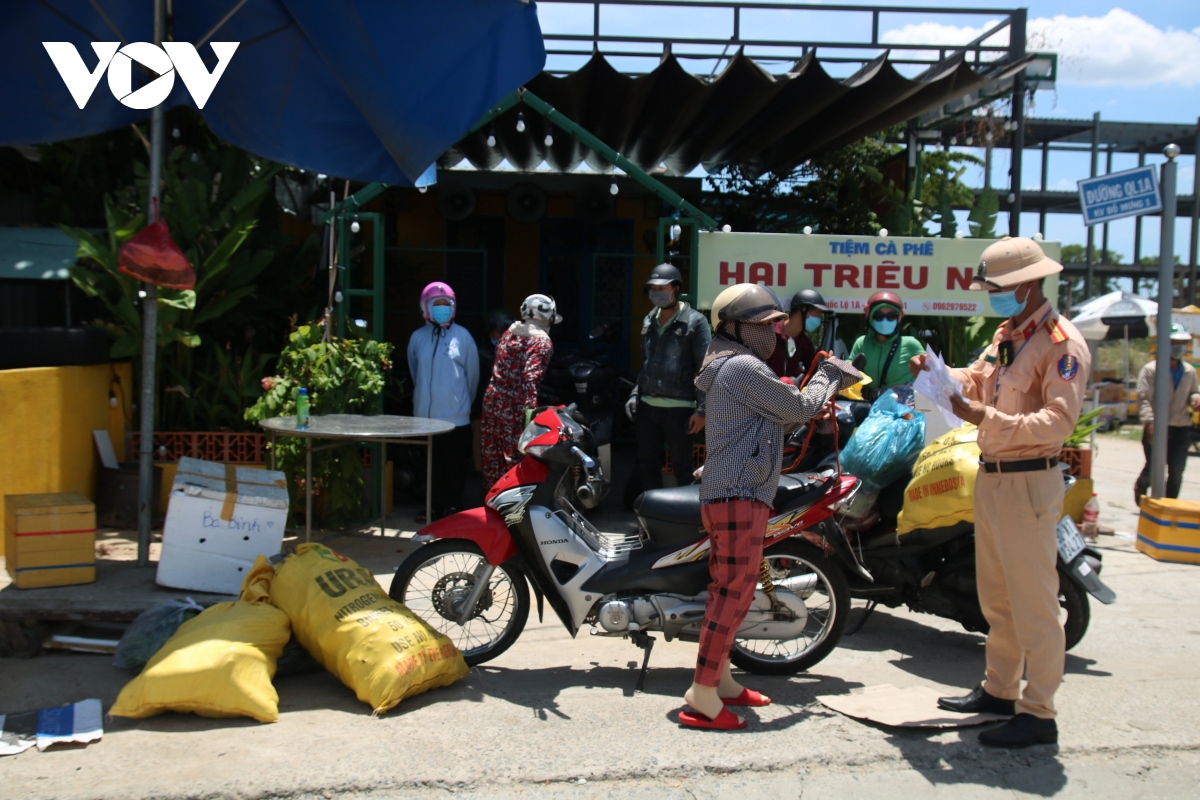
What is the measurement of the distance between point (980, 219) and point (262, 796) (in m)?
8.53

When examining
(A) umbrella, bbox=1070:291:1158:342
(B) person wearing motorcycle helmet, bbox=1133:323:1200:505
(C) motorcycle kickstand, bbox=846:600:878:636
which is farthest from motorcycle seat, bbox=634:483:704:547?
(A) umbrella, bbox=1070:291:1158:342

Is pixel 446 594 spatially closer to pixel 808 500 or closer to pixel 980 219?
pixel 808 500

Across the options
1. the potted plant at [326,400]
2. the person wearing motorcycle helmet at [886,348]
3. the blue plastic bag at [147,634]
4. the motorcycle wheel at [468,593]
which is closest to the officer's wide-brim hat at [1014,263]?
the motorcycle wheel at [468,593]

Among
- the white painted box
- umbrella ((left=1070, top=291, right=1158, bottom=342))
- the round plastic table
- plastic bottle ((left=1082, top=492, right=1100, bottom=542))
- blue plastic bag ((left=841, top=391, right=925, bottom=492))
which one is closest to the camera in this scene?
the white painted box

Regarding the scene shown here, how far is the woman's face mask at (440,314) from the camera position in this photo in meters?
7.31

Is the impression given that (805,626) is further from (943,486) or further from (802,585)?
(943,486)

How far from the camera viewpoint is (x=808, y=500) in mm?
4445

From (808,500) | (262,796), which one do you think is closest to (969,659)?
(808,500)

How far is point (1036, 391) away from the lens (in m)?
3.81

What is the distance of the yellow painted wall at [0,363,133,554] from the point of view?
6.04 m

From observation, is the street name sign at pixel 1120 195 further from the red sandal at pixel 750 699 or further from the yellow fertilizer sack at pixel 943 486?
the red sandal at pixel 750 699

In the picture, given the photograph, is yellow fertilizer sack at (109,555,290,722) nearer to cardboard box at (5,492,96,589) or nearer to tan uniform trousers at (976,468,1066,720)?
cardboard box at (5,492,96,589)

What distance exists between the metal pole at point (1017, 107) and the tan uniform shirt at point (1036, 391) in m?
5.95

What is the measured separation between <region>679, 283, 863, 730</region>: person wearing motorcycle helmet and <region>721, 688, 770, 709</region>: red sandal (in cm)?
21
